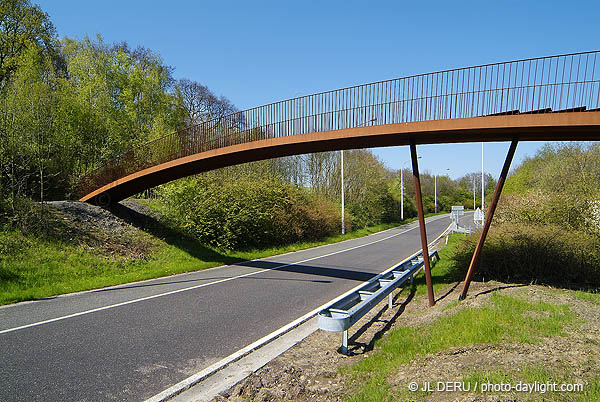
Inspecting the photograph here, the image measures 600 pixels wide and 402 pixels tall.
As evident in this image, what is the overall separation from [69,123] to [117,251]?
12.0 metres

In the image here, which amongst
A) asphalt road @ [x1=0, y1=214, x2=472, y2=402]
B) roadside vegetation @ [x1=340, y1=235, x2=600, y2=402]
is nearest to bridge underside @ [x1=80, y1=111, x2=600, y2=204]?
roadside vegetation @ [x1=340, y1=235, x2=600, y2=402]

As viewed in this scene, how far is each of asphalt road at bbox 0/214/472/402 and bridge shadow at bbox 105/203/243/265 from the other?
331 cm

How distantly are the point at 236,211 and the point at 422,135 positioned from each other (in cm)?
1095

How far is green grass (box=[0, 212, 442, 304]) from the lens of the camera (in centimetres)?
885

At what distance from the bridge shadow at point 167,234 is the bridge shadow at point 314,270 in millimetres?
1148

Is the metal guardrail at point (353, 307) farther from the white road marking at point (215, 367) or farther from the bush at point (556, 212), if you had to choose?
the bush at point (556, 212)

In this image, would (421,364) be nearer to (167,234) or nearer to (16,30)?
(167,234)

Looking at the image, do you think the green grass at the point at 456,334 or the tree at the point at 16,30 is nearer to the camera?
the green grass at the point at 456,334

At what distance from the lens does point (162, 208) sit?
16141 millimetres

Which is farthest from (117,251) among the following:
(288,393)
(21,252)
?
(288,393)

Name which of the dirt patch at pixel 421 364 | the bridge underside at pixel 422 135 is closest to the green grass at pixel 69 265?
the bridge underside at pixel 422 135

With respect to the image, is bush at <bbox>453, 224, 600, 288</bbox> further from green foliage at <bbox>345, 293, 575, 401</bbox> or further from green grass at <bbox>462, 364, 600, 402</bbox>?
green grass at <bbox>462, 364, 600, 402</bbox>

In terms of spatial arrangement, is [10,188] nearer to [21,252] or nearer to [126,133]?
[21,252]

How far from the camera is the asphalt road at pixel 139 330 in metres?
4.27
